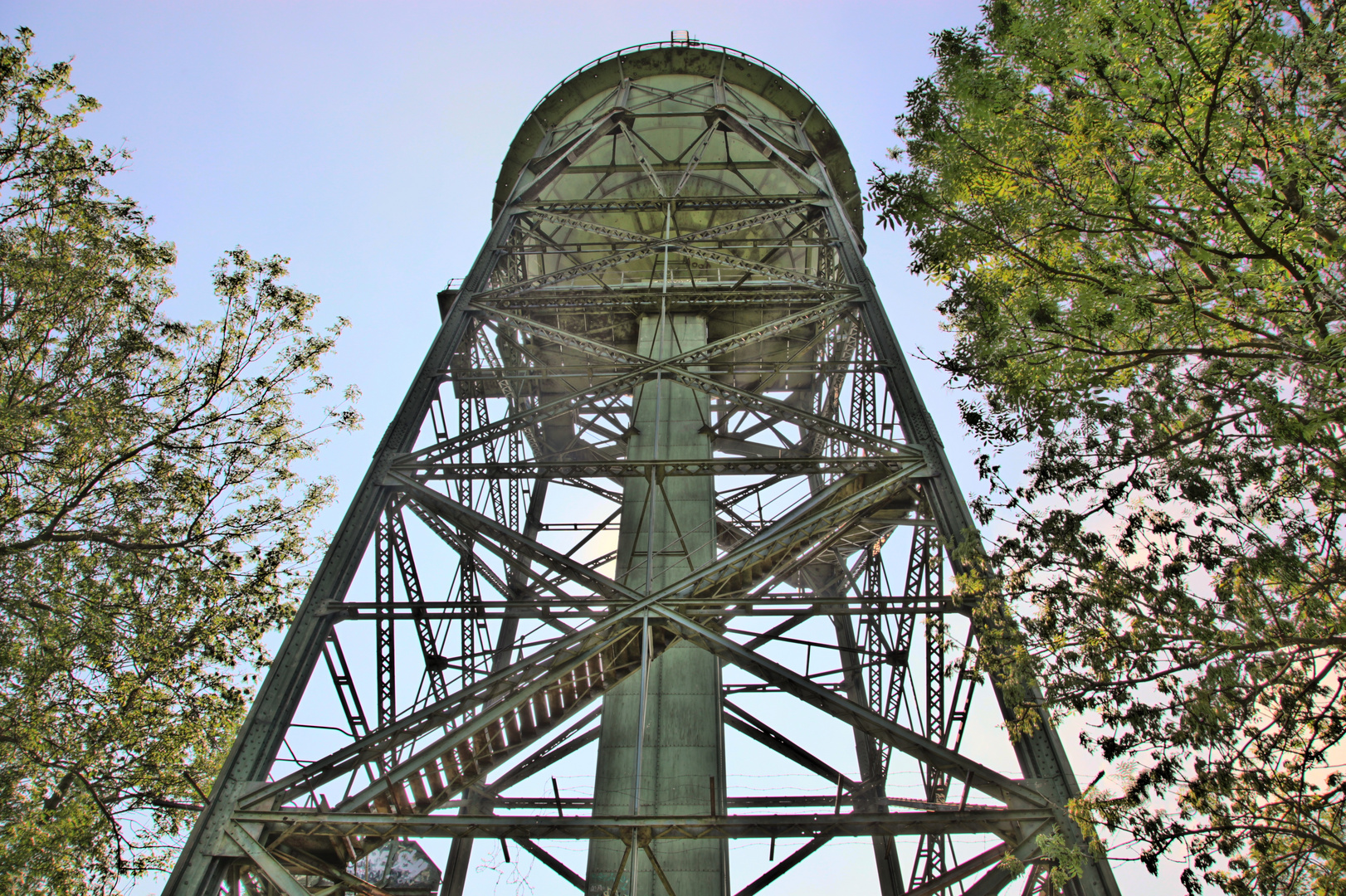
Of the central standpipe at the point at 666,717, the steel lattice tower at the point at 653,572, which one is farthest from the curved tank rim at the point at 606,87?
the central standpipe at the point at 666,717

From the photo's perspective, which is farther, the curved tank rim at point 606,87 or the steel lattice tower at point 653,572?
the curved tank rim at point 606,87

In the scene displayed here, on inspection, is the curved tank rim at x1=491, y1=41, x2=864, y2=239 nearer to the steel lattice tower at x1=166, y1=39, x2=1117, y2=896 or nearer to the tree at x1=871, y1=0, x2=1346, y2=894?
the steel lattice tower at x1=166, y1=39, x2=1117, y2=896

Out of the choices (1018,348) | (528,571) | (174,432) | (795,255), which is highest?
(795,255)

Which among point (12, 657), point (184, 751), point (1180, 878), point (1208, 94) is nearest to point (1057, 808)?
point (1180, 878)

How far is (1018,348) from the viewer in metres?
6.36

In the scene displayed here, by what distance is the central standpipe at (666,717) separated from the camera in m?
7.52

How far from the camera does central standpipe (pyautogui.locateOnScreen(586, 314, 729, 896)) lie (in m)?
7.52

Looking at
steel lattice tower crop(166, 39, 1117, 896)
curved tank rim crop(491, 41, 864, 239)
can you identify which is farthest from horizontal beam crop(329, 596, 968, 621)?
curved tank rim crop(491, 41, 864, 239)

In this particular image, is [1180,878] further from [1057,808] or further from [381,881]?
[381,881]

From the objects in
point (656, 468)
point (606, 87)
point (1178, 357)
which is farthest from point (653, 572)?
point (606, 87)

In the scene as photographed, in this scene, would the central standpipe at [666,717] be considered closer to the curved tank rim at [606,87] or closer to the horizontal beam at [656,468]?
the horizontal beam at [656,468]

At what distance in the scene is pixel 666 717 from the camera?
28.3ft

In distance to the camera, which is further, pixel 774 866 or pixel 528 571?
pixel 528 571

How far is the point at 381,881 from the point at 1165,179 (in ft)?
33.3
